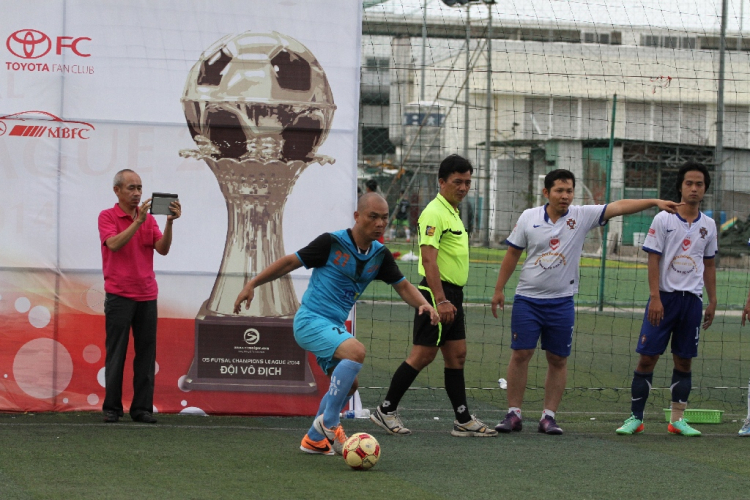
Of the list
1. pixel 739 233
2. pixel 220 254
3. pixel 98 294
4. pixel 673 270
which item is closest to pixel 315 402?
pixel 220 254

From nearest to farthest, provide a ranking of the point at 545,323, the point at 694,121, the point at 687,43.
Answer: the point at 545,323 → the point at 687,43 → the point at 694,121

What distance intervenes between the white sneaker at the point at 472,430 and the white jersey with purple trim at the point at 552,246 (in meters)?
0.99

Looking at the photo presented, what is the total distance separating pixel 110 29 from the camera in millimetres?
7328

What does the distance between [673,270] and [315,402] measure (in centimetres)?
283

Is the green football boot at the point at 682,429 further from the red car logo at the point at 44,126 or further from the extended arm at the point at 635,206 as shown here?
the red car logo at the point at 44,126

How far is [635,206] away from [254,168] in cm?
282

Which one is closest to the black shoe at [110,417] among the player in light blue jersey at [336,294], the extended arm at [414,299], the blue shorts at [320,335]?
the player in light blue jersey at [336,294]

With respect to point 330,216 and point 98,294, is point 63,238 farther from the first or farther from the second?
point 330,216

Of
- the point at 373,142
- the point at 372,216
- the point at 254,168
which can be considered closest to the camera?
the point at 372,216

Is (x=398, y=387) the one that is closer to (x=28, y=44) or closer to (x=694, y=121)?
(x=28, y=44)

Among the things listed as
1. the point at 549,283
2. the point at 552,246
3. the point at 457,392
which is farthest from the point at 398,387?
the point at 552,246

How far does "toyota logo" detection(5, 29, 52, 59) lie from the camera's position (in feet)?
23.7

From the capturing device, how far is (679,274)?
6984 millimetres

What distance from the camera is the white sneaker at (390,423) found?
268 inches
